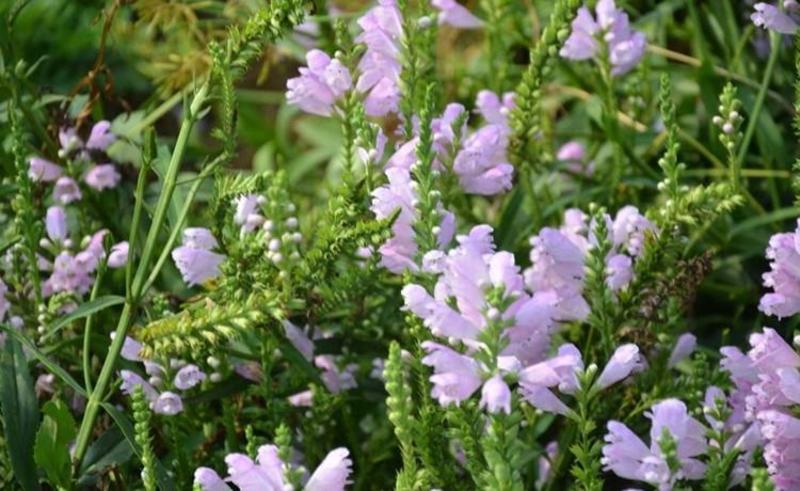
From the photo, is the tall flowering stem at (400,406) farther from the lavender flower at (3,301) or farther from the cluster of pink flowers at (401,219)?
the lavender flower at (3,301)

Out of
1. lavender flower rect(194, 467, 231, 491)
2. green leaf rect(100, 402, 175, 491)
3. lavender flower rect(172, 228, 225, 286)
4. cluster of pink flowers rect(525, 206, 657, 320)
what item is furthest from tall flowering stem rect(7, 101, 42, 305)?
cluster of pink flowers rect(525, 206, 657, 320)

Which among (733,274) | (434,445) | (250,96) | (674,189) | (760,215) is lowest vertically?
(250,96)

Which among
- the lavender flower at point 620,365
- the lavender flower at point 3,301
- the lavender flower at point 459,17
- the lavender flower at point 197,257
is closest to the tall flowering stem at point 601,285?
the lavender flower at point 620,365

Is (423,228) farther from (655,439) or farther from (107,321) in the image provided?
(107,321)

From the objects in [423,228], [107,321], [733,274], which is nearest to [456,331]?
[423,228]

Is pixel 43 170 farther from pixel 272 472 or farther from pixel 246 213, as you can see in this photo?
pixel 272 472

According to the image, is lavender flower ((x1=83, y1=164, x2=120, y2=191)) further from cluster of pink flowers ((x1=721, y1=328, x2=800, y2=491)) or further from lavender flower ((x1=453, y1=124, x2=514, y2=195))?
cluster of pink flowers ((x1=721, y1=328, x2=800, y2=491))

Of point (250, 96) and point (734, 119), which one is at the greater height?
point (734, 119)

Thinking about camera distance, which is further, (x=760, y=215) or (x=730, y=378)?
(x=760, y=215)
